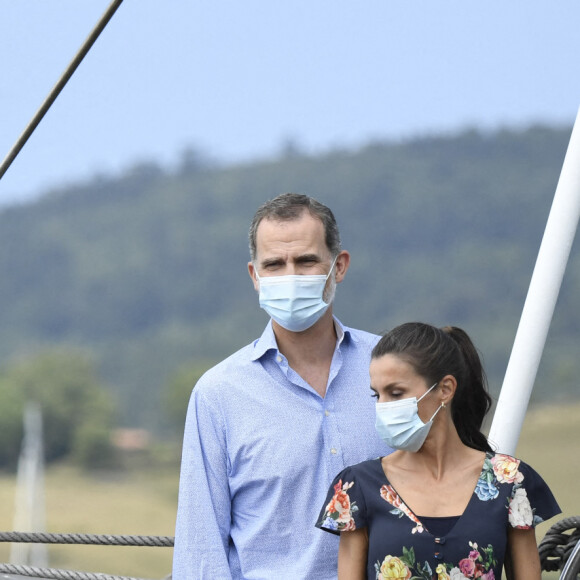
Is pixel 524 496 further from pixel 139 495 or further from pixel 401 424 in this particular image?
pixel 139 495

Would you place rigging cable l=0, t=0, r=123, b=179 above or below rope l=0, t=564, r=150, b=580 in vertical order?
above

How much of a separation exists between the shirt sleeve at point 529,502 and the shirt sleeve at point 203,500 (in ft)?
1.72

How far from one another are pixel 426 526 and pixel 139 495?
35629mm

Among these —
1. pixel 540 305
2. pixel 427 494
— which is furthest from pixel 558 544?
pixel 540 305

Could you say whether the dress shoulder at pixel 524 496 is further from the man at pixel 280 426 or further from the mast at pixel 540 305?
the mast at pixel 540 305

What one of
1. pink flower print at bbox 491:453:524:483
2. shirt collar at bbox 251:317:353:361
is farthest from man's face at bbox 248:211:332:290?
pink flower print at bbox 491:453:524:483

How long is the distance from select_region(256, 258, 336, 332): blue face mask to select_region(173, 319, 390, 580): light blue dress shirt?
7 centimetres

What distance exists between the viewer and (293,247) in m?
2.09

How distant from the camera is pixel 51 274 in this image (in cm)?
4238

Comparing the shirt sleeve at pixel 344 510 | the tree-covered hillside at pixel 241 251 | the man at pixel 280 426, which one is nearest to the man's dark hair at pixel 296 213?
the man at pixel 280 426

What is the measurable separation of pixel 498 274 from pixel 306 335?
125ft

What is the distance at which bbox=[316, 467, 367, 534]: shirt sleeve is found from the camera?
1.88 metres

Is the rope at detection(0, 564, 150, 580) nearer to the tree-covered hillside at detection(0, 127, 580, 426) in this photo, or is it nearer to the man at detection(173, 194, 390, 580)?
the man at detection(173, 194, 390, 580)

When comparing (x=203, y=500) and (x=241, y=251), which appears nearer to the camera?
(x=203, y=500)
